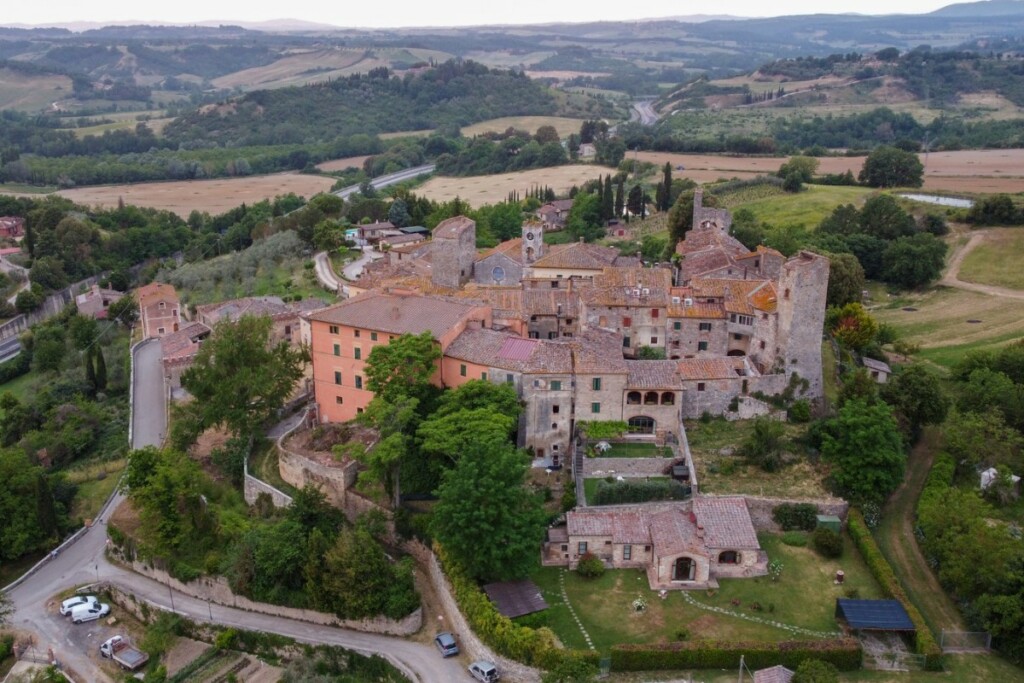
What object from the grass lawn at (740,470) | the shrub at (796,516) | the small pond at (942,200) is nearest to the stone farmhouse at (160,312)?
the grass lawn at (740,470)

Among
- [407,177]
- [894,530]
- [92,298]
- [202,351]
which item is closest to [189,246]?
[92,298]

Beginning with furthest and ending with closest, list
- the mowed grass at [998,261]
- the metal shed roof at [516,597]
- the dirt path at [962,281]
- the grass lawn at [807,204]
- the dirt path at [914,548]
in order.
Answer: the grass lawn at [807,204]
the mowed grass at [998,261]
the dirt path at [962,281]
the dirt path at [914,548]
the metal shed roof at [516,597]

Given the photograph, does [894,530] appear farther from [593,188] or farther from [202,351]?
[593,188]

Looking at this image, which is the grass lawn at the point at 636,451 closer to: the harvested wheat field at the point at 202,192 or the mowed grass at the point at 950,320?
the mowed grass at the point at 950,320

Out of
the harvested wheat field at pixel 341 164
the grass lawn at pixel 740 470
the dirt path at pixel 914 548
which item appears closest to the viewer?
the dirt path at pixel 914 548

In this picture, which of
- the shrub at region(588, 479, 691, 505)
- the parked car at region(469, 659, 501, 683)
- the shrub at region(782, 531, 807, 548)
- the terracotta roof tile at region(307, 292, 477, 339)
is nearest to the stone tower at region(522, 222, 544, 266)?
the terracotta roof tile at region(307, 292, 477, 339)

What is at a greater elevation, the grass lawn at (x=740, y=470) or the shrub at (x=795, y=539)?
the grass lawn at (x=740, y=470)

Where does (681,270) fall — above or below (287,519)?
above

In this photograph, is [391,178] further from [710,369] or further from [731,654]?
[731,654]
